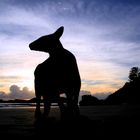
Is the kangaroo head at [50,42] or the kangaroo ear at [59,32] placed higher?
the kangaroo ear at [59,32]

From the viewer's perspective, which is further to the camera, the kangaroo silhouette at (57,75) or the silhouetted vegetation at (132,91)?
the silhouetted vegetation at (132,91)

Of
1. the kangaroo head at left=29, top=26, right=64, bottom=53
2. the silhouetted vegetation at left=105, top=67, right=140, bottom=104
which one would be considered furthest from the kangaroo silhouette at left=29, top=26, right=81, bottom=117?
the silhouetted vegetation at left=105, top=67, right=140, bottom=104

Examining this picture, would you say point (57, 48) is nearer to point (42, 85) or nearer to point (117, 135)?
point (42, 85)

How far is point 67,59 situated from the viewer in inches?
251

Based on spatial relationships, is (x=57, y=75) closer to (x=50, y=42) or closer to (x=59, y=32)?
(x=50, y=42)

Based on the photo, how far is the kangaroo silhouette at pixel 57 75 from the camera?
6.38m

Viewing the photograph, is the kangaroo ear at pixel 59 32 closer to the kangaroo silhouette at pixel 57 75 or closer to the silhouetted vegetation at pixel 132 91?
the kangaroo silhouette at pixel 57 75

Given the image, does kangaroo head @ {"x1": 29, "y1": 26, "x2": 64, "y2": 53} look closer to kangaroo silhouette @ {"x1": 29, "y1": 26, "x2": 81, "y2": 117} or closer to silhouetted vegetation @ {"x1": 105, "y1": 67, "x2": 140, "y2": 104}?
kangaroo silhouette @ {"x1": 29, "y1": 26, "x2": 81, "y2": 117}

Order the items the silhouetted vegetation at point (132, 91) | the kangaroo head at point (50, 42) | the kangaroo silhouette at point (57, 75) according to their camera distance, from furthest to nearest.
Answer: the silhouetted vegetation at point (132, 91)
the kangaroo head at point (50, 42)
the kangaroo silhouette at point (57, 75)

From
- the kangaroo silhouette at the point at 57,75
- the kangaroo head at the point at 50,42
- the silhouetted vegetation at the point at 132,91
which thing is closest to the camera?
the kangaroo silhouette at the point at 57,75

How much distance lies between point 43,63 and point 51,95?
0.71 meters

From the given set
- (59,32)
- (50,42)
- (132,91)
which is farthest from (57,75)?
(132,91)

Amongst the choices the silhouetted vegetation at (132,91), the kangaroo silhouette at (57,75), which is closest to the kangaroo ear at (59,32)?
the kangaroo silhouette at (57,75)

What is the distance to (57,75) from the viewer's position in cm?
637
